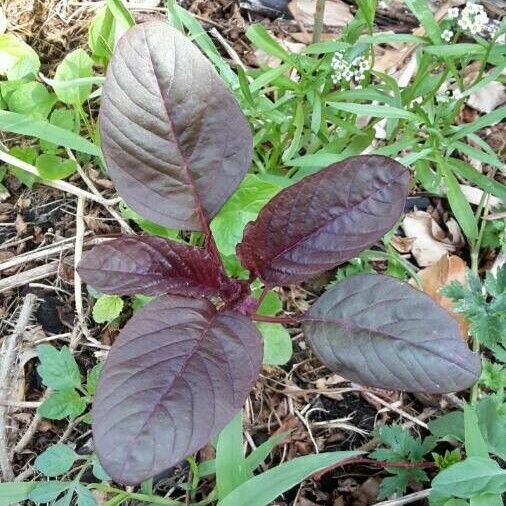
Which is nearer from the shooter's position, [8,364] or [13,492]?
[13,492]

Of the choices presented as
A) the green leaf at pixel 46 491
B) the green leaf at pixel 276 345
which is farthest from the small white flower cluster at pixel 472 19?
the green leaf at pixel 46 491

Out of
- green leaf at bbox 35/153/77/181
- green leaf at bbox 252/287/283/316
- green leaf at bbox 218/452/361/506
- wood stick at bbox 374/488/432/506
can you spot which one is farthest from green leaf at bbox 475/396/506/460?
green leaf at bbox 35/153/77/181

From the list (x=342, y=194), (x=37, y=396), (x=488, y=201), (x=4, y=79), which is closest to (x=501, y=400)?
(x=488, y=201)

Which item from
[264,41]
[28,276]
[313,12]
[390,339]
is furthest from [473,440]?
[313,12]

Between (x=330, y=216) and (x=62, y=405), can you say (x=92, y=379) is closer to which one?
(x=62, y=405)

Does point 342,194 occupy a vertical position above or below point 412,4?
below

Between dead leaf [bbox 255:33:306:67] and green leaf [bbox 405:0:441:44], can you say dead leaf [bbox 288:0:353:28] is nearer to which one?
dead leaf [bbox 255:33:306:67]

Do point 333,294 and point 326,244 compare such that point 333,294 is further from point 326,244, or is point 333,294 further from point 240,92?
point 240,92
